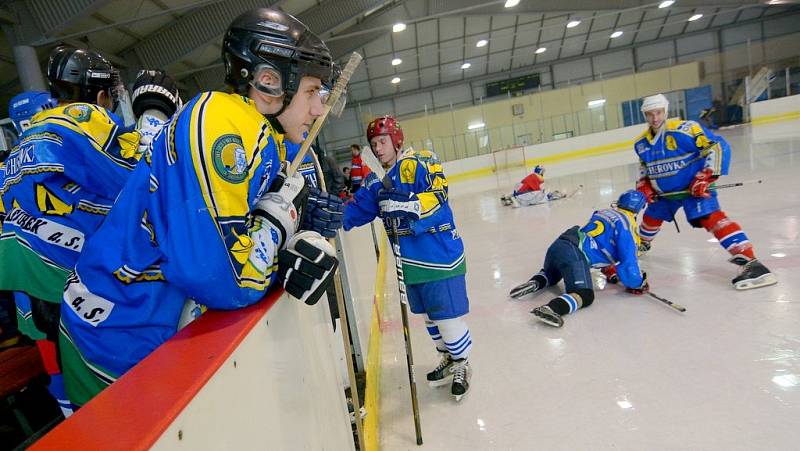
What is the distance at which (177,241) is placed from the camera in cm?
73

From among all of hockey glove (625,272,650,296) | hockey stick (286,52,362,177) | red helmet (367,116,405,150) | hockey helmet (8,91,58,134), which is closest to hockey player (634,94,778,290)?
hockey glove (625,272,650,296)

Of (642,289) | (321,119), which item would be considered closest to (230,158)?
(321,119)

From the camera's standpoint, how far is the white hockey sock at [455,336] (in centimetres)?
220

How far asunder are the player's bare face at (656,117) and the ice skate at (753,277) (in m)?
1.28

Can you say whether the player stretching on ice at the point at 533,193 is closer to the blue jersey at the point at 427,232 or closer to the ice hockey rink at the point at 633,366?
the ice hockey rink at the point at 633,366

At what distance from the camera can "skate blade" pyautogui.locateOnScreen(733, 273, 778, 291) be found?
9.15 feet

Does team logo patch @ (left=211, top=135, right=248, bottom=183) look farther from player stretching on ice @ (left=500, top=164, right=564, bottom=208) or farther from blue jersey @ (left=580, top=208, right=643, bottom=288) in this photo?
player stretching on ice @ (left=500, top=164, right=564, bottom=208)

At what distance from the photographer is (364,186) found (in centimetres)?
233

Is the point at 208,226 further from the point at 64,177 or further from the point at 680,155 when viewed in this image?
the point at 680,155

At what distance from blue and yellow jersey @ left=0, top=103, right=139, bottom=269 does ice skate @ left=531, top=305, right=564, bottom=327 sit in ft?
7.61

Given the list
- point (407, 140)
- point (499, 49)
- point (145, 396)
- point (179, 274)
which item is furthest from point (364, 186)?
point (499, 49)

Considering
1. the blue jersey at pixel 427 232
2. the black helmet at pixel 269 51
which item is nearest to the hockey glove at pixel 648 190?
the blue jersey at pixel 427 232

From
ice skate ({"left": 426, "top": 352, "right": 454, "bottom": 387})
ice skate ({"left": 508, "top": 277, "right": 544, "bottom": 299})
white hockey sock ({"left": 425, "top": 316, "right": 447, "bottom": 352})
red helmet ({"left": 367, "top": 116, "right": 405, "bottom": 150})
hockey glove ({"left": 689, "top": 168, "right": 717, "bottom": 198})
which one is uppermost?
red helmet ({"left": 367, "top": 116, "right": 405, "bottom": 150})

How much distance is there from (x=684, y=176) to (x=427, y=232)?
248 centimetres
